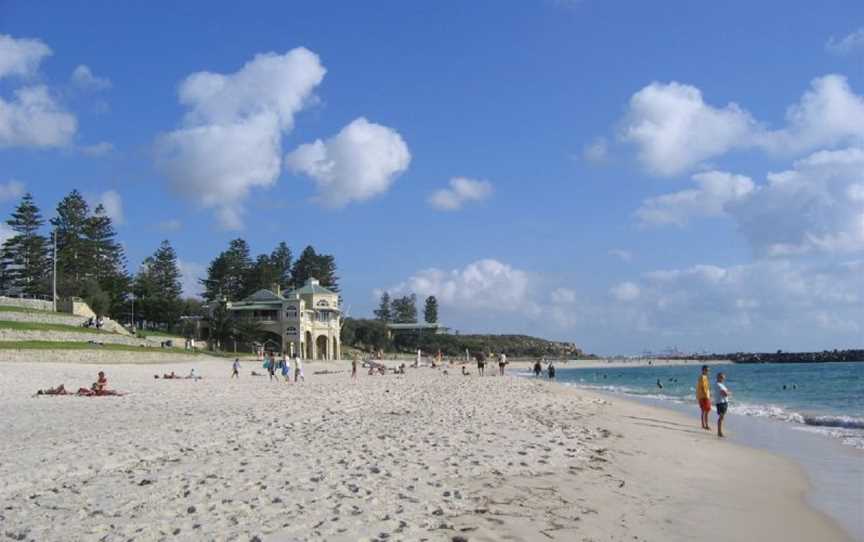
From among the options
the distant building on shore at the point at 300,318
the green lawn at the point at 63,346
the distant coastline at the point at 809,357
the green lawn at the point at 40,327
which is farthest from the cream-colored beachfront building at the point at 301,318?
the distant coastline at the point at 809,357

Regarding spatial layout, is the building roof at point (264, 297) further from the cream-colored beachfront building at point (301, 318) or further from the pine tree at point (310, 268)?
the pine tree at point (310, 268)

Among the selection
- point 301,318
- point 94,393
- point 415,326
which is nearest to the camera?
point 94,393

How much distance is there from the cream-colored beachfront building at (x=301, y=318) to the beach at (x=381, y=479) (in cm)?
5612

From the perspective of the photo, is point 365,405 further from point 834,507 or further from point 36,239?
point 36,239

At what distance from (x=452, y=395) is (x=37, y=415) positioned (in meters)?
13.2

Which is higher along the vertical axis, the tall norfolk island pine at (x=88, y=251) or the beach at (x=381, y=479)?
the tall norfolk island pine at (x=88, y=251)

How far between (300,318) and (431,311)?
7489 cm

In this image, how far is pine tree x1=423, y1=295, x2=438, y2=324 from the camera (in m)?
145

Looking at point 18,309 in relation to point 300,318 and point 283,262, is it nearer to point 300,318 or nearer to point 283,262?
point 300,318

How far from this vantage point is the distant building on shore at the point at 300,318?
7262 centimetres

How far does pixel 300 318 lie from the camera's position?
237 feet

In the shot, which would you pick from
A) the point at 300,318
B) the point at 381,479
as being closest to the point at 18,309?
the point at 300,318

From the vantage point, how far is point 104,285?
244 feet

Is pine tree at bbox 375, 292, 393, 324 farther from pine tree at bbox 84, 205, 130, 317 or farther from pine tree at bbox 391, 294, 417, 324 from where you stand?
pine tree at bbox 84, 205, 130, 317
